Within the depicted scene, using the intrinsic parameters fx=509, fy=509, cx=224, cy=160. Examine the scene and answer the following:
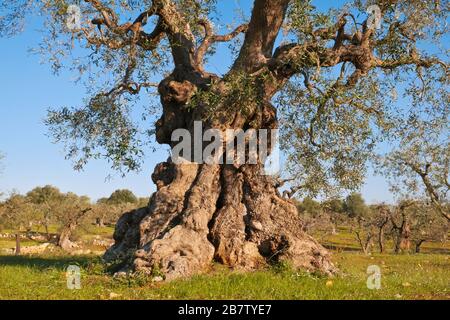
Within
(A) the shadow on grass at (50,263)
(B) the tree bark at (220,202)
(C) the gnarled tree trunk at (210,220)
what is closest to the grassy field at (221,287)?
(C) the gnarled tree trunk at (210,220)

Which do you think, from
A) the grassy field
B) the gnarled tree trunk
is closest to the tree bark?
the gnarled tree trunk

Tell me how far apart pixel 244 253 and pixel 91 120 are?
25.7ft

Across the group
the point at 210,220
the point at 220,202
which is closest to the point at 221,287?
the point at 210,220

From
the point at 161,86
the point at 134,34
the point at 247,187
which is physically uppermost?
the point at 134,34

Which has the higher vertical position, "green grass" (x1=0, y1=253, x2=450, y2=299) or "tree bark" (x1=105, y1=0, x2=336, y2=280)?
"tree bark" (x1=105, y1=0, x2=336, y2=280)

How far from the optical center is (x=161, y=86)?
17047 mm

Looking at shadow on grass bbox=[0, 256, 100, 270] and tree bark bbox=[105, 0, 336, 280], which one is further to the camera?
shadow on grass bbox=[0, 256, 100, 270]

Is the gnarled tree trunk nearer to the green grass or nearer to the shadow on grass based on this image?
the green grass

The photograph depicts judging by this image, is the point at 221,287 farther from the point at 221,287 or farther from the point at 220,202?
the point at 220,202

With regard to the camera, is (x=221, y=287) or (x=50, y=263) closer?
(x=221, y=287)

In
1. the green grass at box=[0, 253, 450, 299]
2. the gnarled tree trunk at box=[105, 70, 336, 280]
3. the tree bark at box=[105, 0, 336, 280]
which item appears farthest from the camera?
the tree bark at box=[105, 0, 336, 280]

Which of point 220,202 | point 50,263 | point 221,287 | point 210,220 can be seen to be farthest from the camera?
point 50,263
